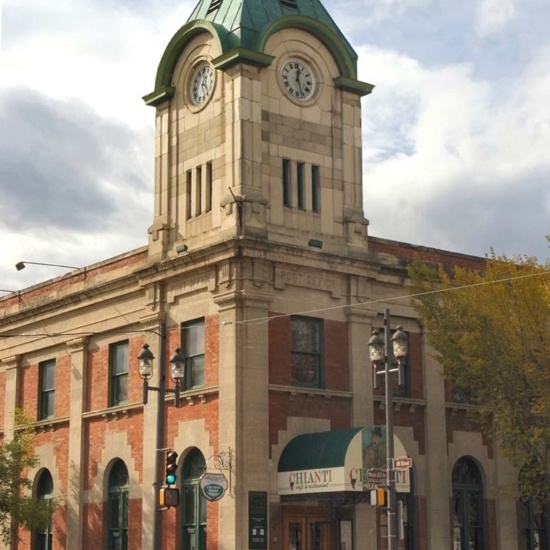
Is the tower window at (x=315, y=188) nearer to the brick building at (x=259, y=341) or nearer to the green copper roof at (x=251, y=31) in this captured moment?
the brick building at (x=259, y=341)

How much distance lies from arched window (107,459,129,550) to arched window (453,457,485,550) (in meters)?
11.1

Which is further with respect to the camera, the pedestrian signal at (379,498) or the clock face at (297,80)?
the clock face at (297,80)

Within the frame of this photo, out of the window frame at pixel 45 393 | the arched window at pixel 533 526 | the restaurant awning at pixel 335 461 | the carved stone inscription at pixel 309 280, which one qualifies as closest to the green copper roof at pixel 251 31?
the carved stone inscription at pixel 309 280

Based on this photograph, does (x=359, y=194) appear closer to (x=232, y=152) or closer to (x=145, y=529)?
(x=232, y=152)

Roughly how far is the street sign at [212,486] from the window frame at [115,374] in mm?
8149

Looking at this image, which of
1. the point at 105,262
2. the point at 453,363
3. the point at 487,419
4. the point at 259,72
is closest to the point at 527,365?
the point at 453,363

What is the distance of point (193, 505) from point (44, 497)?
964 centimetres

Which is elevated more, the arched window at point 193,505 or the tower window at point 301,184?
the tower window at point 301,184

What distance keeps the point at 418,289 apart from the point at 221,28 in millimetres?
10716

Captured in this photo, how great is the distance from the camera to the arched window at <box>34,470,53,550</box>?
44625 millimetres

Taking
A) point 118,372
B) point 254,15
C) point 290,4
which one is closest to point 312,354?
point 118,372

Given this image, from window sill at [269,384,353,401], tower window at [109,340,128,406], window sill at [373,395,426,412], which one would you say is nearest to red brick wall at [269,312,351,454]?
window sill at [269,384,353,401]

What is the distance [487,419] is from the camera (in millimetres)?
42219

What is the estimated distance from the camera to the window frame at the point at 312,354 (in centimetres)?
3812
